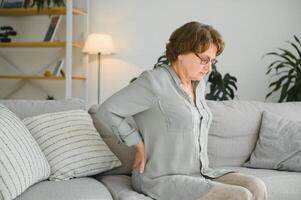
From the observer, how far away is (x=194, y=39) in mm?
1957

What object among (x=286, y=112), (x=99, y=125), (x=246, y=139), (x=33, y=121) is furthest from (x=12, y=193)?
(x=286, y=112)

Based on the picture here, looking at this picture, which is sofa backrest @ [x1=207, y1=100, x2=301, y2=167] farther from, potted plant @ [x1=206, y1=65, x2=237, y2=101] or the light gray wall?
the light gray wall

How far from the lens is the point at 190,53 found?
6.51ft

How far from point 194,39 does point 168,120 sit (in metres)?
0.37

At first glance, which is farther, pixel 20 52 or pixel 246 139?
pixel 20 52

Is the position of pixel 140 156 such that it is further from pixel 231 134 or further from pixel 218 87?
pixel 218 87

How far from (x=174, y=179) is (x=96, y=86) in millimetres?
2991

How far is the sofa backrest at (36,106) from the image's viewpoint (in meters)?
2.26

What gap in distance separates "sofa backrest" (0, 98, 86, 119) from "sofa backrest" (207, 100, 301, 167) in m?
0.77

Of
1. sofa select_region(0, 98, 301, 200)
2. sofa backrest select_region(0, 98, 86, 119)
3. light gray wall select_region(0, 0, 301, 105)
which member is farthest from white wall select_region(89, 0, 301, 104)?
sofa backrest select_region(0, 98, 86, 119)

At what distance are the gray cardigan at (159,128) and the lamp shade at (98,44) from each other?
243 cm

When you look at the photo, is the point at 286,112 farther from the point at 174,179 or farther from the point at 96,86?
the point at 96,86

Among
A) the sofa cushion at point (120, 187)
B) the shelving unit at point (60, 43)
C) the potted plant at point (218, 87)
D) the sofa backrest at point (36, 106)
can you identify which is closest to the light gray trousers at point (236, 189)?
the sofa cushion at point (120, 187)

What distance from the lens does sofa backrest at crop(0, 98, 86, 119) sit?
226cm
